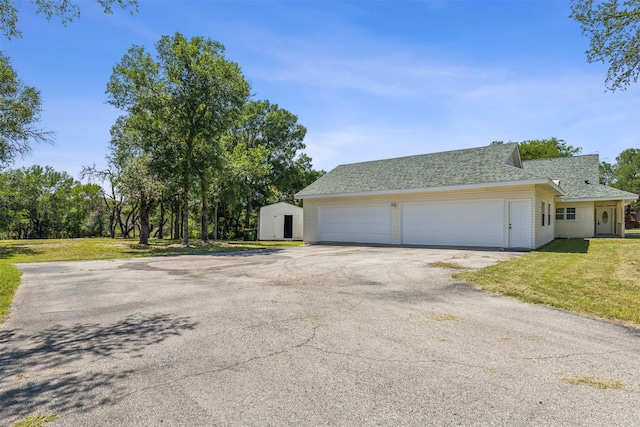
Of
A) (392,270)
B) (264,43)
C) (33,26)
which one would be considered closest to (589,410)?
(392,270)

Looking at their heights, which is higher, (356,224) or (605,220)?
(605,220)

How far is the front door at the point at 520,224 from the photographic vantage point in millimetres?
14296

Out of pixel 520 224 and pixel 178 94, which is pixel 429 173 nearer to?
pixel 520 224

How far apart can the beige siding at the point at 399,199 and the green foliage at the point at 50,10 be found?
13.6m

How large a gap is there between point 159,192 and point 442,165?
14940 mm

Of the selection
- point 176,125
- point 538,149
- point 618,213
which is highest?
point 538,149

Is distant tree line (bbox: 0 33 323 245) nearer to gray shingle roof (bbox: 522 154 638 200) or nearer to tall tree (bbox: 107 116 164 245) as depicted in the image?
tall tree (bbox: 107 116 164 245)

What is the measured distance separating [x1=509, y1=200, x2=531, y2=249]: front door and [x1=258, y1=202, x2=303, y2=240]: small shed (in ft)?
46.2

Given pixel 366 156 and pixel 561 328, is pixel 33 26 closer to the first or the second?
pixel 561 328

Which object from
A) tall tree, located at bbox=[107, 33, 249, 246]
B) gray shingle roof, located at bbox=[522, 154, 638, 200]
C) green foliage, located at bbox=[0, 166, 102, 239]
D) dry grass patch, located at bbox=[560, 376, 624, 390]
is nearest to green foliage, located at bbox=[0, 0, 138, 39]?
dry grass patch, located at bbox=[560, 376, 624, 390]

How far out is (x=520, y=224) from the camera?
569 inches

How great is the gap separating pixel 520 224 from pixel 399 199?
534cm

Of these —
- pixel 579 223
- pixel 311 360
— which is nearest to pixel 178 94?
pixel 311 360

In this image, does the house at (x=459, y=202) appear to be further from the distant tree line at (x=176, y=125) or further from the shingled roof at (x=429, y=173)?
the distant tree line at (x=176, y=125)
